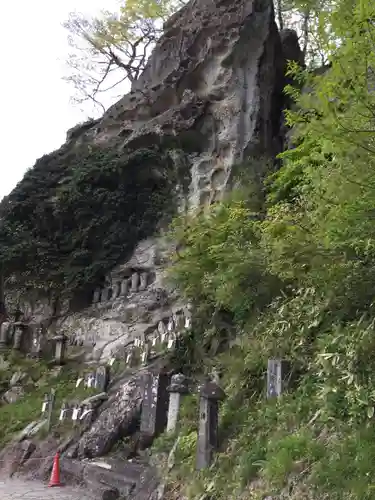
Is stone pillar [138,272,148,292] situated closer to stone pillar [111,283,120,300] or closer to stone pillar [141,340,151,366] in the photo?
stone pillar [111,283,120,300]

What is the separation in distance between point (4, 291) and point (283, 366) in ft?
41.5

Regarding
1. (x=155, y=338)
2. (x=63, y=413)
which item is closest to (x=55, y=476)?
(x=63, y=413)

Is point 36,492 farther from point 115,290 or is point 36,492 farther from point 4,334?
point 4,334

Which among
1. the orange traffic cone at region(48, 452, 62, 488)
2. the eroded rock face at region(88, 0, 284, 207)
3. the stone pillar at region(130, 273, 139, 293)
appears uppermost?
the eroded rock face at region(88, 0, 284, 207)

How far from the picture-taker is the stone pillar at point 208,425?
5863mm

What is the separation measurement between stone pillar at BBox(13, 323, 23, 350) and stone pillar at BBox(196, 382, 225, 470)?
1004 cm

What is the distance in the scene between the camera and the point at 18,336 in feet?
48.5

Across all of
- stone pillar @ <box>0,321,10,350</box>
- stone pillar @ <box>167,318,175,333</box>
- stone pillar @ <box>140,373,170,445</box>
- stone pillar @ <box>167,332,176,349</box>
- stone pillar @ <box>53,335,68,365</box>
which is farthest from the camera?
stone pillar @ <box>0,321,10,350</box>

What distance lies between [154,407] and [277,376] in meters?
2.67

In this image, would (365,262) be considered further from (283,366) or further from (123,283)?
(123,283)

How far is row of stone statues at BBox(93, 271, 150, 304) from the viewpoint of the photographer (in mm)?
14289

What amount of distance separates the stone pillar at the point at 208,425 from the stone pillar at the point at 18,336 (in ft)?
32.9

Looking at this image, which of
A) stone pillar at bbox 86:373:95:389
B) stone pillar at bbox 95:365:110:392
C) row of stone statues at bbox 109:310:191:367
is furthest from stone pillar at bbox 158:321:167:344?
stone pillar at bbox 86:373:95:389

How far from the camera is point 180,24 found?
55.1 feet
